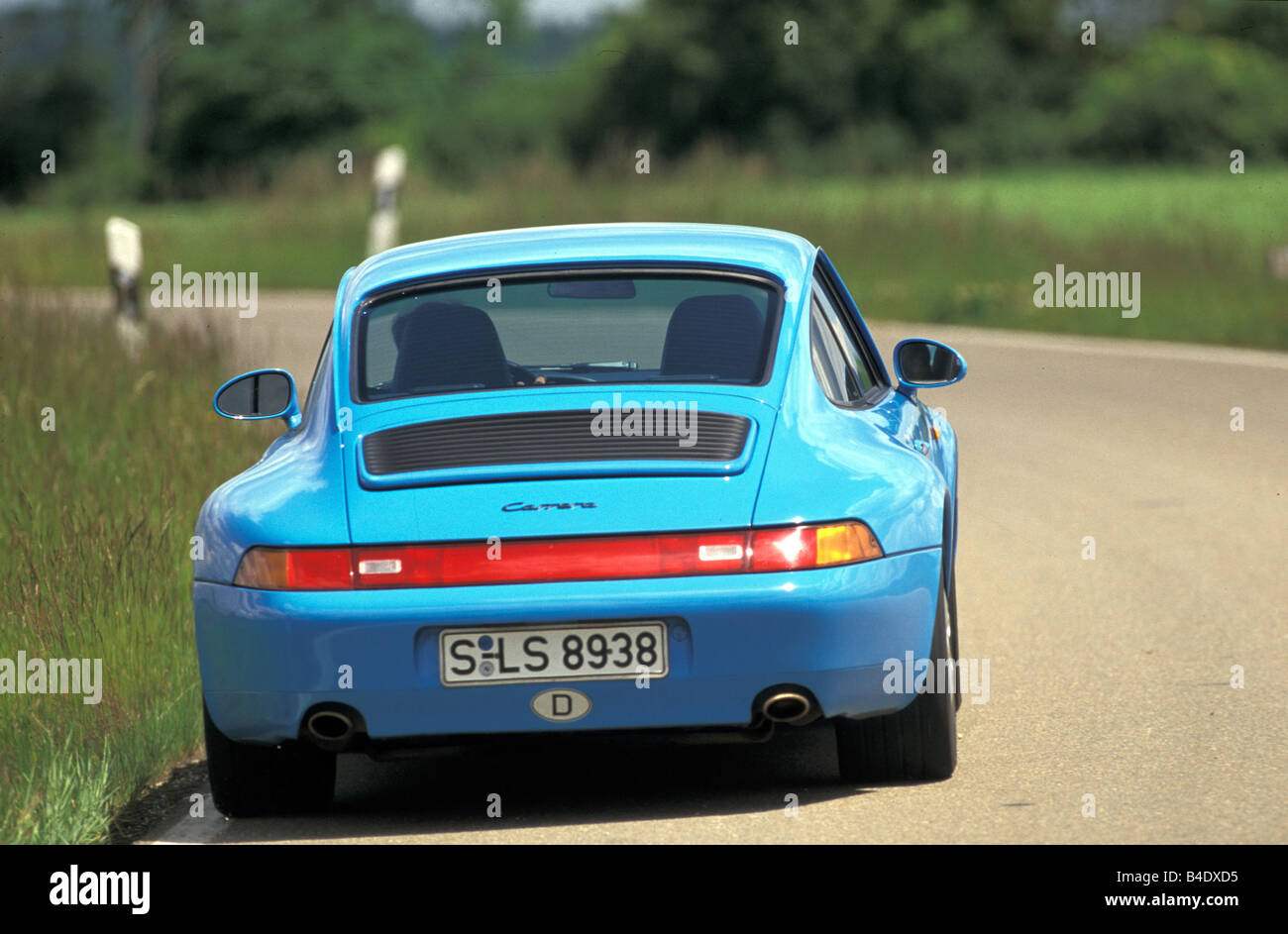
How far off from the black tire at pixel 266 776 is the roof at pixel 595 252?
1312 mm

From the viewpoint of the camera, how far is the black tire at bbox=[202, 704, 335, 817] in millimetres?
5715

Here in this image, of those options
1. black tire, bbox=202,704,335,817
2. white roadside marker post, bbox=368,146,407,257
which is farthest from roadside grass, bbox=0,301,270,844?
white roadside marker post, bbox=368,146,407,257

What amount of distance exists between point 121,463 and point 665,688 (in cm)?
564

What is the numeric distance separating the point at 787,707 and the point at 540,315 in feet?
5.64

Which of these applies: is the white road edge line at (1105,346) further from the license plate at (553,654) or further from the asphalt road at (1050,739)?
the license plate at (553,654)

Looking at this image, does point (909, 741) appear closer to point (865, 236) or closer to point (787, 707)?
point (787, 707)

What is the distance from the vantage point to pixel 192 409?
1188 centimetres

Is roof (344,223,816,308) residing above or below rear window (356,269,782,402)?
above

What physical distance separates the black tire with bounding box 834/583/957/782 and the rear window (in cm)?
92

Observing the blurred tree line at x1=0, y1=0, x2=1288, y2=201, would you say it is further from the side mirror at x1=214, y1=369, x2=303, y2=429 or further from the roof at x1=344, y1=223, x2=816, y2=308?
the roof at x1=344, y1=223, x2=816, y2=308

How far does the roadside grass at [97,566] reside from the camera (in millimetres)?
6098

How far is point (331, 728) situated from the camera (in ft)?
17.5

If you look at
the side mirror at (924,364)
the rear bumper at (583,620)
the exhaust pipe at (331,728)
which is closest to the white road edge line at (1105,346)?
the side mirror at (924,364)

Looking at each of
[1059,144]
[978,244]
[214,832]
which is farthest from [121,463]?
[1059,144]
